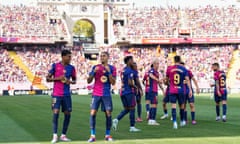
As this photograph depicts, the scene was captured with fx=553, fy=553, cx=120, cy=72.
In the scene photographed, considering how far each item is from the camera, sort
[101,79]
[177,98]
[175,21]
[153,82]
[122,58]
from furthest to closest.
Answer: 1. [175,21]
2. [122,58]
3. [153,82]
4. [177,98]
5. [101,79]

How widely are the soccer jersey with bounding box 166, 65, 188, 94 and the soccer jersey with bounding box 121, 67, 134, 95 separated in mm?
1523

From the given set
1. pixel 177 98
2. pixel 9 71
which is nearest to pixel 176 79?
pixel 177 98

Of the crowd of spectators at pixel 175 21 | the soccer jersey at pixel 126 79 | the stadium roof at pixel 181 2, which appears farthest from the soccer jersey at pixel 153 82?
the stadium roof at pixel 181 2

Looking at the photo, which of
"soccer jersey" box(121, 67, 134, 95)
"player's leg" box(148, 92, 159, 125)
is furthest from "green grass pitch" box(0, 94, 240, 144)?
"soccer jersey" box(121, 67, 134, 95)

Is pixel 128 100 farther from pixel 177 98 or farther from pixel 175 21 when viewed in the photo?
pixel 175 21

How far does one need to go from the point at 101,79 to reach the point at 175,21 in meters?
61.9

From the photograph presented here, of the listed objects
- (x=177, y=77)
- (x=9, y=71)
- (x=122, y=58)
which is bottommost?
(x=9, y=71)

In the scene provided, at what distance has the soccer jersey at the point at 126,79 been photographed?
17.2m

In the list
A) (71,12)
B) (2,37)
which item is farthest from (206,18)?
(2,37)

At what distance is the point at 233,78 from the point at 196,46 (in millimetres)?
9007

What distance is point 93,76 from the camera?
14.5 m

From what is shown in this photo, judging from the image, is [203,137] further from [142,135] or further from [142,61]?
[142,61]

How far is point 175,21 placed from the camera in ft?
248

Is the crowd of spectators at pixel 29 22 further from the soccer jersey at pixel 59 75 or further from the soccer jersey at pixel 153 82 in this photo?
the soccer jersey at pixel 59 75
